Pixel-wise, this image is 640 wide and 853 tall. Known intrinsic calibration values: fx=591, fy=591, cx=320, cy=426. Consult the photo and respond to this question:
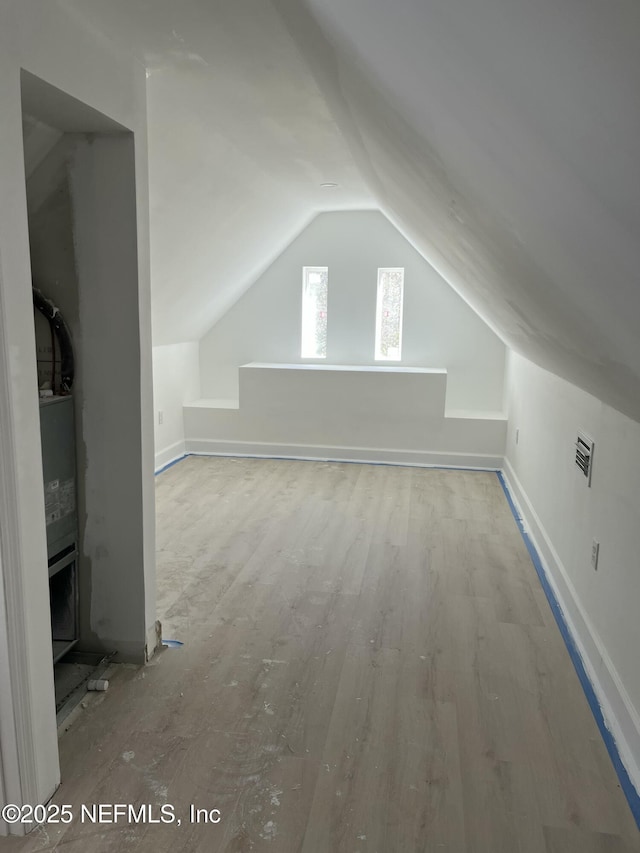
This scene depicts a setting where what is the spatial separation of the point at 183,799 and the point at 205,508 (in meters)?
2.65

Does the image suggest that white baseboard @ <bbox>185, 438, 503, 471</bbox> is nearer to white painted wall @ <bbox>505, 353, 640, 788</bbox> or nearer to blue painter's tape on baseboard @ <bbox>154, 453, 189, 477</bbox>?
blue painter's tape on baseboard @ <bbox>154, 453, 189, 477</bbox>

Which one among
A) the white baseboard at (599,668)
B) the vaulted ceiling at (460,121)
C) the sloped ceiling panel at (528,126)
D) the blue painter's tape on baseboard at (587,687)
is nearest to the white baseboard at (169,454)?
the vaulted ceiling at (460,121)

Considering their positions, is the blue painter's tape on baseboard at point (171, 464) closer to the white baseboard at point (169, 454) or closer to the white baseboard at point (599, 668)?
the white baseboard at point (169, 454)

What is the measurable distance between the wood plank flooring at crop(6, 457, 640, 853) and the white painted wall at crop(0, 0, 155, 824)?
0.34 m

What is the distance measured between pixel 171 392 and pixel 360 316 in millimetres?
2064

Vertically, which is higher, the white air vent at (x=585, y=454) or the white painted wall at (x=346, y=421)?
the white air vent at (x=585, y=454)

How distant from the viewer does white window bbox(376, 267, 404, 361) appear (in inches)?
238

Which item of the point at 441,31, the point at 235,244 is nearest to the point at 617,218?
the point at 441,31

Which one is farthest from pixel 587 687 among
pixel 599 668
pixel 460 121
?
pixel 460 121

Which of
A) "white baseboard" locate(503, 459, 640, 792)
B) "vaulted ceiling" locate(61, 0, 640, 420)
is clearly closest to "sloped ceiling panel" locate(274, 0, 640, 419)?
"vaulted ceiling" locate(61, 0, 640, 420)

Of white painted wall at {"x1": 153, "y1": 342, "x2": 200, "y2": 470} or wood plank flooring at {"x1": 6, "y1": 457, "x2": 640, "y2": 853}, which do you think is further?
white painted wall at {"x1": 153, "y1": 342, "x2": 200, "y2": 470}

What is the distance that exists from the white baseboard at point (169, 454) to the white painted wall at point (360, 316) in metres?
1.09

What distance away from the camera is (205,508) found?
430cm

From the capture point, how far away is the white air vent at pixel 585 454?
260 centimetres
